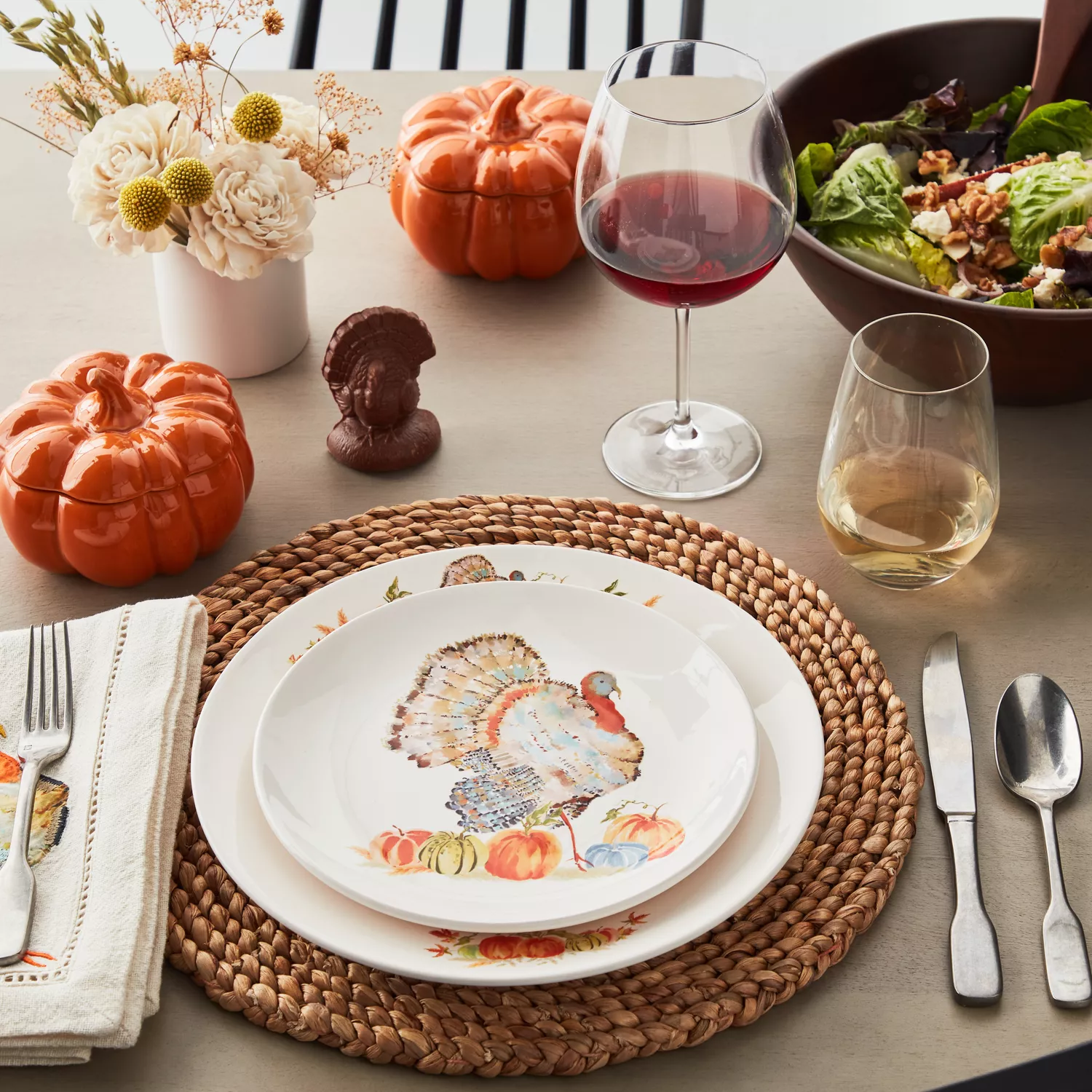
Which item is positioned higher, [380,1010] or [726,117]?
[726,117]

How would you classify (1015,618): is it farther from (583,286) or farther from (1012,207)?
(583,286)

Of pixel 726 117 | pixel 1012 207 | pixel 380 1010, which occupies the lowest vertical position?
pixel 380 1010

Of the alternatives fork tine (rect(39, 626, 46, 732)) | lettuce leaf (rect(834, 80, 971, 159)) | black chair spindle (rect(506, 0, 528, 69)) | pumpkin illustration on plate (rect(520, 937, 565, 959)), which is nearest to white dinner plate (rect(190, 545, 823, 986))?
pumpkin illustration on plate (rect(520, 937, 565, 959))

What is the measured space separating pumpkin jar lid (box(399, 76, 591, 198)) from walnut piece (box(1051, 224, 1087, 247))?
1.52 feet

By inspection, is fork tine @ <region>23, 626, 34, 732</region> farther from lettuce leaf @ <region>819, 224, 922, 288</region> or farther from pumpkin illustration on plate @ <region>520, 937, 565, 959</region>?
lettuce leaf @ <region>819, 224, 922, 288</region>

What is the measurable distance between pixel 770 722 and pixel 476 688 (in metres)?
0.20

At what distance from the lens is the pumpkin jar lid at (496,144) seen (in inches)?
46.7

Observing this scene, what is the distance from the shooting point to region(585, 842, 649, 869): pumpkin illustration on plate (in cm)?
72

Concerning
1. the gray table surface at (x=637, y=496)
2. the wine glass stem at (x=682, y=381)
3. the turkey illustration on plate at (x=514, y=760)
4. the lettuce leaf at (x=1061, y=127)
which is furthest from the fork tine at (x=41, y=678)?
the lettuce leaf at (x=1061, y=127)

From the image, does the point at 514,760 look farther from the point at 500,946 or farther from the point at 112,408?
the point at 112,408

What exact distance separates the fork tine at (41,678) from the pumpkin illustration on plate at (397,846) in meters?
0.23

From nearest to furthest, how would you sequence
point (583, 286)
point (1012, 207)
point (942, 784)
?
point (942, 784), point (1012, 207), point (583, 286)

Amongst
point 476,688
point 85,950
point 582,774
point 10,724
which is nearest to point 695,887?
point 582,774

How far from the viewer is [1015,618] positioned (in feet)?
3.01
